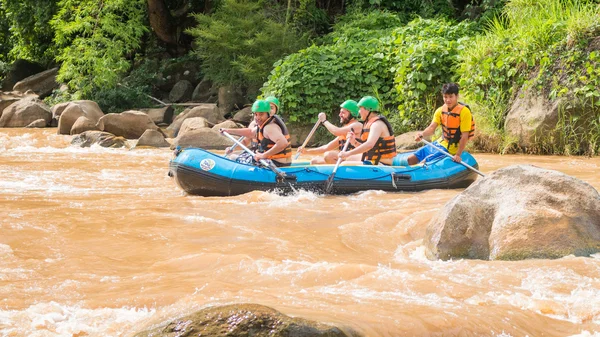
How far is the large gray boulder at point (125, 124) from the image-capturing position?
14336mm

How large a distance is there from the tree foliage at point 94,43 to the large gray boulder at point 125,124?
3.32 metres

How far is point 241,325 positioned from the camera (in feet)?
8.59

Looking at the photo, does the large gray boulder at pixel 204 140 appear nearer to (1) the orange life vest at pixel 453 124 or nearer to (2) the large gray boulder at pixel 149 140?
(2) the large gray boulder at pixel 149 140

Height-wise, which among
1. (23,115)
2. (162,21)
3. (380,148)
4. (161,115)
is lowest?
(23,115)

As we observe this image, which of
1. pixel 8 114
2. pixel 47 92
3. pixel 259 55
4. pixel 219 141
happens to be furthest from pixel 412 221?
pixel 47 92

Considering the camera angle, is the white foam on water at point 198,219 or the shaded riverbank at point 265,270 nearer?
the shaded riverbank at point 265,270

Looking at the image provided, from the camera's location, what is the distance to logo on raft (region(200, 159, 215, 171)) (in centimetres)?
730

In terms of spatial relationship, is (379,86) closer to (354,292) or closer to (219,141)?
(219,141)

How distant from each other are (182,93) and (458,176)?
39.5 ft

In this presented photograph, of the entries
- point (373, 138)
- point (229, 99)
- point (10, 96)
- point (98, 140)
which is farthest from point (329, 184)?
point (10, 96)

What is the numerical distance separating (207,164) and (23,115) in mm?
10945

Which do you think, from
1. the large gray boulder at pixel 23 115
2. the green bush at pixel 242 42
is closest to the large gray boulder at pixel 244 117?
the green bush at pixel 242 42

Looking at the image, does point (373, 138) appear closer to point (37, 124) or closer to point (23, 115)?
point (37, 124)

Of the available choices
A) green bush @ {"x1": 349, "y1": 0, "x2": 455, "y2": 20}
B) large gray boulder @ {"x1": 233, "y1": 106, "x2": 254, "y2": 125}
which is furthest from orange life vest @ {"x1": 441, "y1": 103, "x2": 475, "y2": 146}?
green bush @ {"x1": 349, "y1": 0, "x2": 455, "y2": 20}
